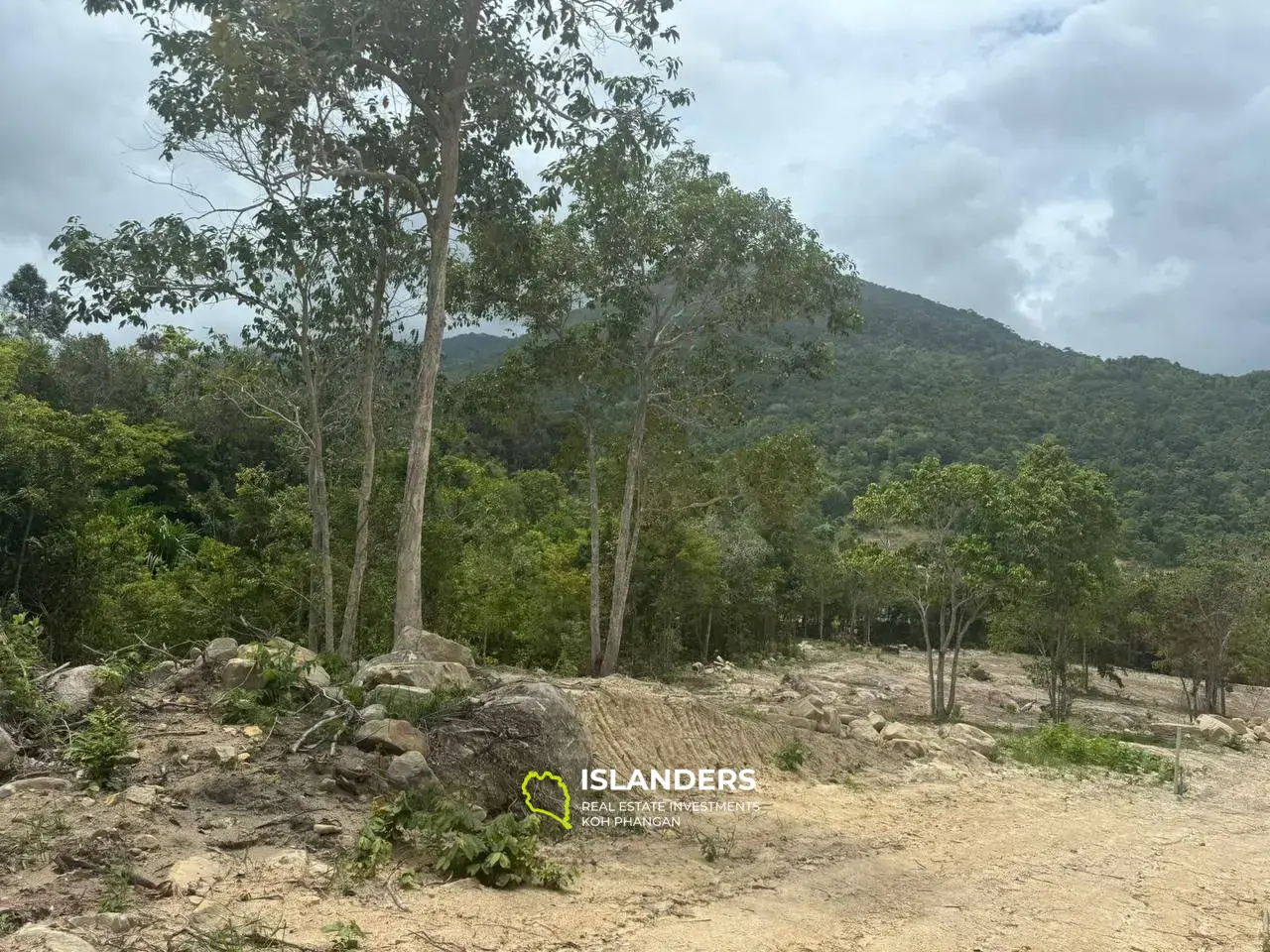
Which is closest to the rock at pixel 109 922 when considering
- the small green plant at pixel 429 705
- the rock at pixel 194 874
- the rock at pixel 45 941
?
the rock at pixel 45 941

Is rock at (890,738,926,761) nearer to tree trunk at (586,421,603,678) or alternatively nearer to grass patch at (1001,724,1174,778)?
grass patch at (1001,724,1174,778)

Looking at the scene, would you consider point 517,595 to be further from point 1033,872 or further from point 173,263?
point 1033,872

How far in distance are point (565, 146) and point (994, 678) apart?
29.0 metres

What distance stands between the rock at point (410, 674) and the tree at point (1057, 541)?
42.3ft

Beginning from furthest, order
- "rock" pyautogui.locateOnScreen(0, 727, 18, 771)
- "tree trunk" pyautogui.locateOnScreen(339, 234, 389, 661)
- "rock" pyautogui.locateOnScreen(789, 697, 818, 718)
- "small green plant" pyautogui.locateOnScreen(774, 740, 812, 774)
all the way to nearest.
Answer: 1. "rock" pyautogui.locateOnScreen(789, 697, 818, 718)
2. "tree trunk" pyautogui.locateOnScreen(339, 234, 389, 661)
3. "small green plant" pyautogui.locateOnScreen(774, 740, 812, 774)
4. "rock" pyautogui.locateOnScreen(0, 727, 18, 771)

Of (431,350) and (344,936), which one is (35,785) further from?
(431,350)

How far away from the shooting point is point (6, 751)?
569cm

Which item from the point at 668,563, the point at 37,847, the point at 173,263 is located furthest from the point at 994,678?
the point at 37,847

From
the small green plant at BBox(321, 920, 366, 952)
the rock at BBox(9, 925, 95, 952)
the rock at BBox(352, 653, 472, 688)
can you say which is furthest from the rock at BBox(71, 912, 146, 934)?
the rock at BBox(352, 653, 472, 688)

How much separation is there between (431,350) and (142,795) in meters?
5.91

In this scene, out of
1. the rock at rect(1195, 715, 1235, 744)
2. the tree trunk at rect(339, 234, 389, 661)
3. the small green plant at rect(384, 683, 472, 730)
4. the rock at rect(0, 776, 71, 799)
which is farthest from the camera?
the rock at rect(1195, 715, 1235, 744)

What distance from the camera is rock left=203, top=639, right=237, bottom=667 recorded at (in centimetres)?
791

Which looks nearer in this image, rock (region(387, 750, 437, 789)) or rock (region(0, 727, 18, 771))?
rock (region(0, 727, 18, 771))

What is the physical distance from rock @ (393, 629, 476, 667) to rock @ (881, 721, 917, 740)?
269 inches
